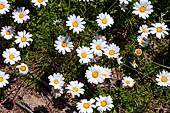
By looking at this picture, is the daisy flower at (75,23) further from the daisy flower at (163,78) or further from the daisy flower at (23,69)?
the daisy flower at (163,78)

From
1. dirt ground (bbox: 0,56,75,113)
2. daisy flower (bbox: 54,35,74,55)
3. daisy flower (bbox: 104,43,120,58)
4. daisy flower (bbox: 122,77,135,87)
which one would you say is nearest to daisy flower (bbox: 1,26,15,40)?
dirt ground (bbox: 0,56,75,113)

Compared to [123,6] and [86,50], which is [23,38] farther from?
[123,6]

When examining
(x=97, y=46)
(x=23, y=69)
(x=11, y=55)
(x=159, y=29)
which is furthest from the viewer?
(x=159, y=29)

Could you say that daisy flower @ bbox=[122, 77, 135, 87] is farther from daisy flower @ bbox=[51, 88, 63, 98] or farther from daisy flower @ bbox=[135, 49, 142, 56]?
daisy flower @ bbox=[51, 88, 63, 98]

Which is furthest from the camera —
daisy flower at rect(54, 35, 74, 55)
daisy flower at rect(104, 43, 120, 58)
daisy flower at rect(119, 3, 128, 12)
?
daisy flower at rect(119, 3, 128, 12)

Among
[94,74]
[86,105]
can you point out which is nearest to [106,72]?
[94,74]
